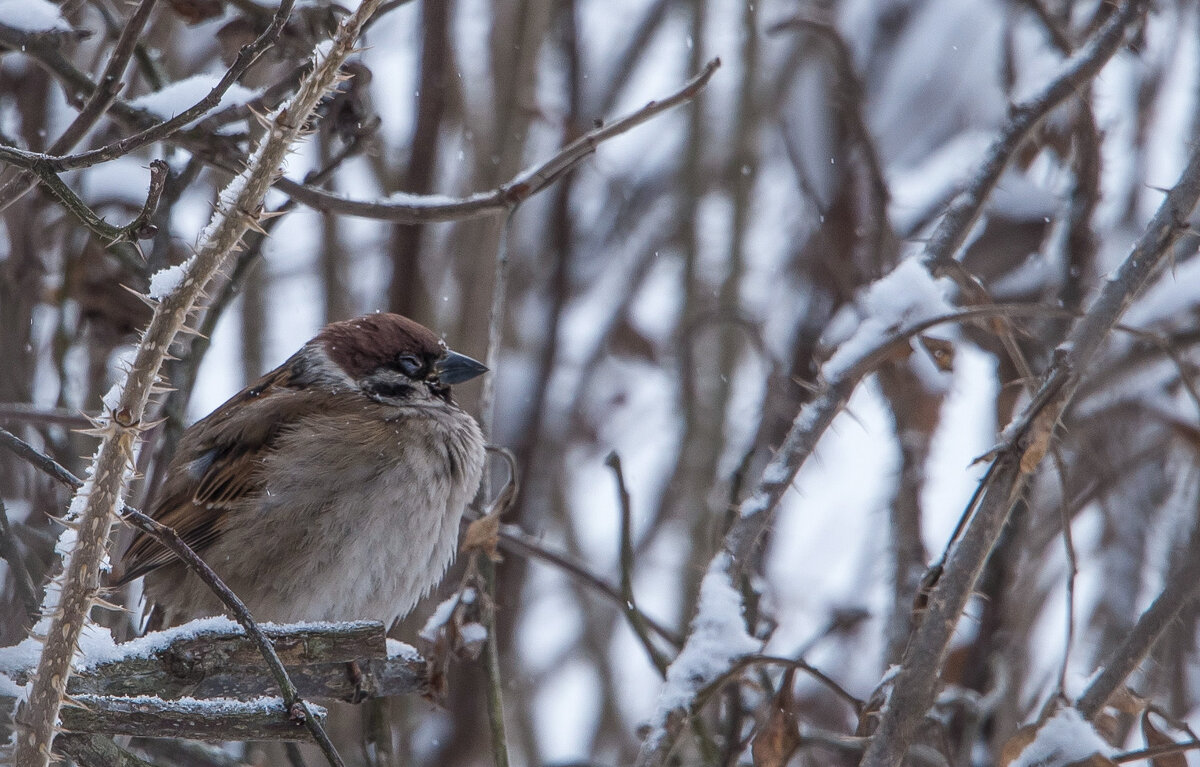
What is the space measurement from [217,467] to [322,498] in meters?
0.34

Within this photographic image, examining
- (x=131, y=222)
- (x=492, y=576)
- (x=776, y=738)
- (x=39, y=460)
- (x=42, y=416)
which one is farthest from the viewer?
(x=492, y=576)

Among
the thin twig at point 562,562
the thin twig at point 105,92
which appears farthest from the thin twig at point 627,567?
the thin twig at point 105,92

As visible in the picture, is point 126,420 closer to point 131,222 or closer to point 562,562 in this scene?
point 131,222

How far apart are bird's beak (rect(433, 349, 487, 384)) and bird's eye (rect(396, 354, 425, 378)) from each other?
6 centimetres

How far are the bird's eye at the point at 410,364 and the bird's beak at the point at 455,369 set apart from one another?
0.20 ft

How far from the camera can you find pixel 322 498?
295 centimetres

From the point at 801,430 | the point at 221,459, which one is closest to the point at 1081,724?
the point at 801,430

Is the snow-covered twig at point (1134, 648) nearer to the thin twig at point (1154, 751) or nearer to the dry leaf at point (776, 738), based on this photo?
the thin twig at point (1154, 751)

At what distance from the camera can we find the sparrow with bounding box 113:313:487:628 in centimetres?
291

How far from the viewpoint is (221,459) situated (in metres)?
3.13

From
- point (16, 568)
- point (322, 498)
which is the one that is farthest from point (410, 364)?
point (16, 568)

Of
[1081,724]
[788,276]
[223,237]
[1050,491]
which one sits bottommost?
[1081,724]

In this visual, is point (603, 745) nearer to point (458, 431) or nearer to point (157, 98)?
point (458, 431)

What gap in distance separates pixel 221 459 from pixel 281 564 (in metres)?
0.38
